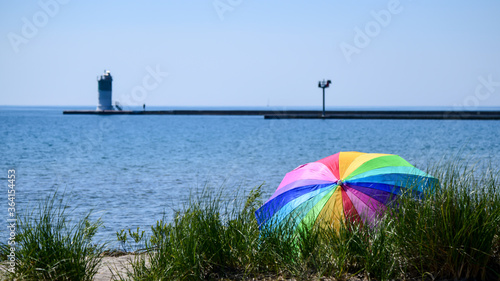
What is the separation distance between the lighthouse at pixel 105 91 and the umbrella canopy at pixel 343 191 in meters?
82.1

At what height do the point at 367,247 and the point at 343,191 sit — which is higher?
the point at 343,191

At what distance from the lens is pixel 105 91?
85500 millimetres

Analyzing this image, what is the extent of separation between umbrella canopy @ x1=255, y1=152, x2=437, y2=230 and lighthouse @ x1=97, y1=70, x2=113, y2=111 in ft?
269

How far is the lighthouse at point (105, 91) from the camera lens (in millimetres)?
83562

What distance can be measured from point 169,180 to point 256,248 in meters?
13.2

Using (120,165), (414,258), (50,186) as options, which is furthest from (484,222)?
(120,165)

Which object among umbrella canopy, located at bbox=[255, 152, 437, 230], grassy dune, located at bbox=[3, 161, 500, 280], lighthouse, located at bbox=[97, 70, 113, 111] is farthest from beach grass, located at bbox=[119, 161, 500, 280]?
lighthouse, located at bbox=[97, 70, 113, 111]

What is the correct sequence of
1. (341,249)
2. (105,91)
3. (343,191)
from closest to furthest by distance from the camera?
(341,249)
(343,191)
(105,91)

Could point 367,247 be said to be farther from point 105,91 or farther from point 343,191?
point 105,91

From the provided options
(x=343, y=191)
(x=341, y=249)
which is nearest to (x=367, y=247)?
(x=341, y=249)

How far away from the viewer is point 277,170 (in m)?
20.3

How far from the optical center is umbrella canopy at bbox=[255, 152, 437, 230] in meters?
4.35

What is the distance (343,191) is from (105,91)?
8518 cm

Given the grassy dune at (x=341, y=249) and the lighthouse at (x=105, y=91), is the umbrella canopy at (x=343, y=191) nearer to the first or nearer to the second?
the grassy dune at (x=341, y=249)
